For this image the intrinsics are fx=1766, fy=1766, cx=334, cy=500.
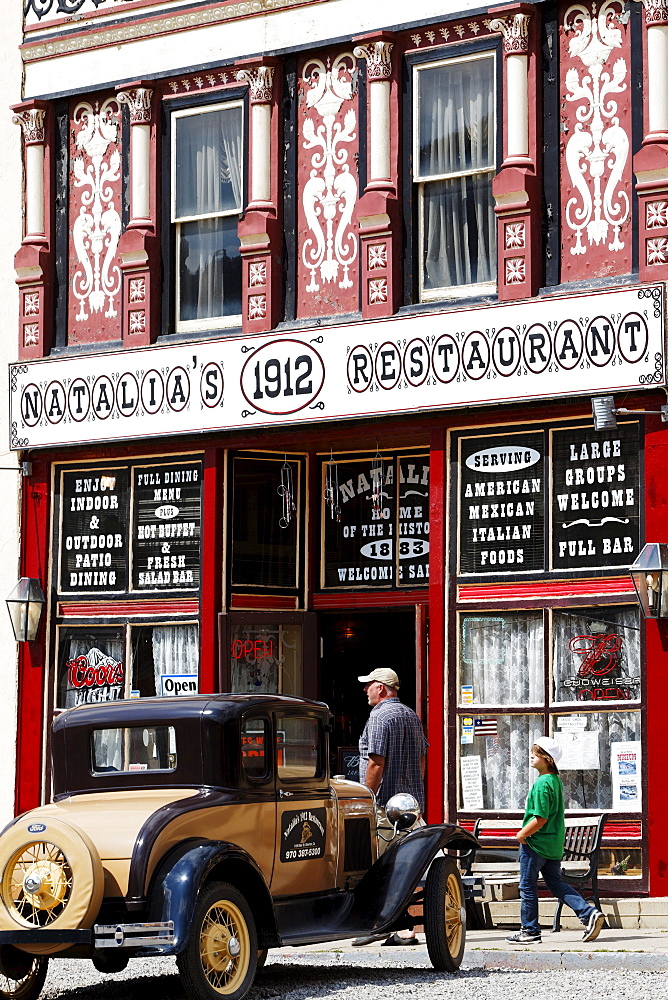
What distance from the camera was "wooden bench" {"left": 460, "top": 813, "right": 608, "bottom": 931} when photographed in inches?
572

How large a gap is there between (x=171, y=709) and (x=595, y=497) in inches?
230

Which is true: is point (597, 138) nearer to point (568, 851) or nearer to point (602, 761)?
point (602, 761)

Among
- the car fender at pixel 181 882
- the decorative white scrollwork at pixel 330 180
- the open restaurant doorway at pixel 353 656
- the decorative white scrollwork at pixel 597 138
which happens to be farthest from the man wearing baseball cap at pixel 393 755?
the decorative white scrollwork at pixel 330 180

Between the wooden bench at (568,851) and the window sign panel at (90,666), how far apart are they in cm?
445

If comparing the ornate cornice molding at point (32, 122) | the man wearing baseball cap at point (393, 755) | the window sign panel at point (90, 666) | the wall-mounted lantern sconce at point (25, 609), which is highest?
the ornate cornice molding at point (32, 122)

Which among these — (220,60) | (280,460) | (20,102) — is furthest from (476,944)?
(20,102)

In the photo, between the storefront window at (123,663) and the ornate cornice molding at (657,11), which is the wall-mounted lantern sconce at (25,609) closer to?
the storefront window at (123,663)

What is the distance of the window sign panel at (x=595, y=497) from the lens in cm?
1549

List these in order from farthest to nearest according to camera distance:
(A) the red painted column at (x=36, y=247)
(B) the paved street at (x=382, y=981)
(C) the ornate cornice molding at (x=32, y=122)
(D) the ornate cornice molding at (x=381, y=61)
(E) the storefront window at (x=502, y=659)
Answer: (C) the ornate cornice molding at (x=32, y=122) → (A) the red painted column at (x=36, y=247) → (D) the ornate cornice molding at (x=381, y=61) → (E) the storefront window at (x=502, y=659) → (B) the paved street at (x=382, y=981)

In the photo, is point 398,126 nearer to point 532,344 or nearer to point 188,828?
point 532,344

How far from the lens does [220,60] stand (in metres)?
18.2

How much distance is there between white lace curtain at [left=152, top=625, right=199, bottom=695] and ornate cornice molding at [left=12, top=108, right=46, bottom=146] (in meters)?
5.58

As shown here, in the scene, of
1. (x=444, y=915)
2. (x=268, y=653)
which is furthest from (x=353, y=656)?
(x=444, y=915)

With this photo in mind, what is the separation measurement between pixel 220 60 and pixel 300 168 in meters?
1.52
